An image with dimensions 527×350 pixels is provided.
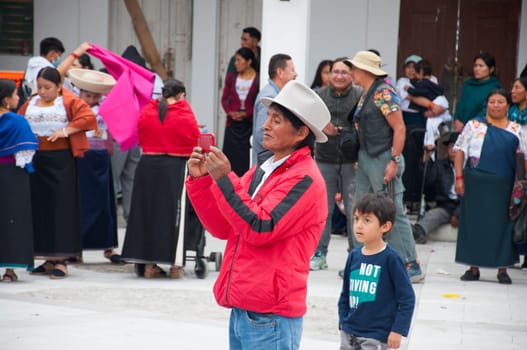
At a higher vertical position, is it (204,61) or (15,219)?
(204,61)

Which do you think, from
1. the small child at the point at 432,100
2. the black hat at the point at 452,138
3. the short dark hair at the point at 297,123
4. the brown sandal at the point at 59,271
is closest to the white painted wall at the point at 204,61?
the small child at the point at 432,100

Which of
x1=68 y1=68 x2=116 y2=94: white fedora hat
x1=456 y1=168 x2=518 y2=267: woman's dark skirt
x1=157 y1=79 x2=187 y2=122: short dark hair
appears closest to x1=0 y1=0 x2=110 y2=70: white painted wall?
x1=68 y1=68 x2=116 y2=94: white fedora hat

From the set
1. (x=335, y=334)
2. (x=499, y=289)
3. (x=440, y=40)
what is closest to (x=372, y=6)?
(x=440, y=40)

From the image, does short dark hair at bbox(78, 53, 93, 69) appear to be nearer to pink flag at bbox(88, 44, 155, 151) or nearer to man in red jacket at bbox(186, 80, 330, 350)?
pink flag at bbox(88, 44, 155, 151)

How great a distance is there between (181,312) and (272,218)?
152 inches

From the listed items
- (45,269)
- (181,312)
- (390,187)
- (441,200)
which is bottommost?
(45,269)

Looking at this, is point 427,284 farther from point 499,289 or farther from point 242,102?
point 242,102

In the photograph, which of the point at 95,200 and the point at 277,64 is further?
the point at 95,200

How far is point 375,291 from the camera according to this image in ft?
16.2

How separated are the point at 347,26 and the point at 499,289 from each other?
5.19 metres

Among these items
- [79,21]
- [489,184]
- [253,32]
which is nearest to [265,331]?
[489,184]

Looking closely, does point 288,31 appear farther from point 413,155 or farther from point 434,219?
point 434,219

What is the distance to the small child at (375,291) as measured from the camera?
4.88 meters

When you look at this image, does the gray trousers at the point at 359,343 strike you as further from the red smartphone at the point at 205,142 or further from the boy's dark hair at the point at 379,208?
the red smartphone at the point at 205,142
